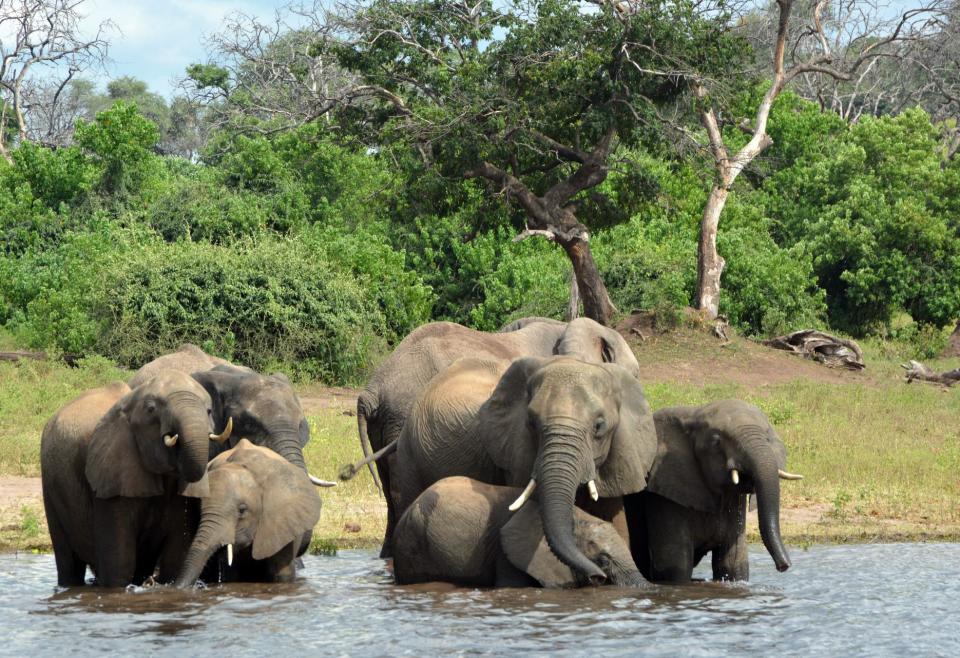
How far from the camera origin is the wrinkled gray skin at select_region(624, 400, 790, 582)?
8.57 m

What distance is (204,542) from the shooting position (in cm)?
860

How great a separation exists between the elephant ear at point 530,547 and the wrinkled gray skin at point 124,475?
1824 mm

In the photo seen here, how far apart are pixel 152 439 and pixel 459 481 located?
1875 millimetres

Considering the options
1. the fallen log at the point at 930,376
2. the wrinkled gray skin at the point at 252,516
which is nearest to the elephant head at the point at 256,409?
the wrinkled gray skin at the point at 252,516

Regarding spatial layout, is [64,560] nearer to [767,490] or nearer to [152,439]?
[152,439]

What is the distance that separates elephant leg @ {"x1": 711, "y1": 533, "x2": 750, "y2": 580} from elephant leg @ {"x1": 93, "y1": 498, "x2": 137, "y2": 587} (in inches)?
146

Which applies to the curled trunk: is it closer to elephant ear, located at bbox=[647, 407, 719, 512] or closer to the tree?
elephant ear, located at bbox=[647, 407, 719, 512]

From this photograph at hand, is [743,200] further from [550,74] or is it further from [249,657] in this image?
[249,657]

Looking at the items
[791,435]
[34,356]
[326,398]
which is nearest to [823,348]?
[791,435]

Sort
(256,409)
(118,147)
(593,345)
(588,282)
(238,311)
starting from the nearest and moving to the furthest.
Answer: (256,409) < (593,345) < (238,311) < (588,282) < (118,147)

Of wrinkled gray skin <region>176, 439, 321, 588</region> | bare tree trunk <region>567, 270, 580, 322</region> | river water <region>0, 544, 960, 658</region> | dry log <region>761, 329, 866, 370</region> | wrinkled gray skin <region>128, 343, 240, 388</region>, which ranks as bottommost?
river water <region>0, 544, 960, 658</region>

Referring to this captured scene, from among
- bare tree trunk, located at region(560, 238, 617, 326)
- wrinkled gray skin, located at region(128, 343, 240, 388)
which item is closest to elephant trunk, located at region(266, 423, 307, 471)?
wrinkled gray skin, located at region(128, 343, 240, 388)

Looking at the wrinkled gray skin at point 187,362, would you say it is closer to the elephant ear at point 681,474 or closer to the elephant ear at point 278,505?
the elephant ear at point 278,505

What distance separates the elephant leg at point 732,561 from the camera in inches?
367
